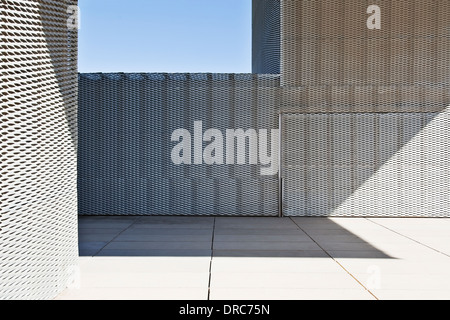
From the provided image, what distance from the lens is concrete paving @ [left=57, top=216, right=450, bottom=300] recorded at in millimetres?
3340

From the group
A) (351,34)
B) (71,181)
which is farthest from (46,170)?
(351,34)

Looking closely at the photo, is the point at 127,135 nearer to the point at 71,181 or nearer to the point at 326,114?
the point at 326,114

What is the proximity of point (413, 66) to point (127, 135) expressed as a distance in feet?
15.4

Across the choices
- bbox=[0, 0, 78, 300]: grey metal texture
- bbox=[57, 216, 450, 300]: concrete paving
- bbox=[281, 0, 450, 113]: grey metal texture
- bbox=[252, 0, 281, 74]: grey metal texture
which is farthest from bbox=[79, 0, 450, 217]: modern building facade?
bbox=[0, 0, 78, 300]: grey metal texture

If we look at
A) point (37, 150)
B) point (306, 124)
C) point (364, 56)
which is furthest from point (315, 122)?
point (37, 150)

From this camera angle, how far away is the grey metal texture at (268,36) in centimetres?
781

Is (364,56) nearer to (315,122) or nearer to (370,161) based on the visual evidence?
(315,122)

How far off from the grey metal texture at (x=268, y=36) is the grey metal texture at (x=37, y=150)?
15.6ft

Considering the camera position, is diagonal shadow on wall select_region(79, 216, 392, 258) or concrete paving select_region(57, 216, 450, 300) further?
diagonal shadow on wall select_region(79, 216, 392, 258)

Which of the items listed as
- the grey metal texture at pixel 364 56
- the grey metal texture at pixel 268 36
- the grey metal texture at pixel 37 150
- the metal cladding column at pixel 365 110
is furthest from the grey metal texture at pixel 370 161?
the grey metal texture at pixel 37 150

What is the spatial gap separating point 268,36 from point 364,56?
171cm

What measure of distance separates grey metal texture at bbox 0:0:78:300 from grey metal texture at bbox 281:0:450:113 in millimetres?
4692

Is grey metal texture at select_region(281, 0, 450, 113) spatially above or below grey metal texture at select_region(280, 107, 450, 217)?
above

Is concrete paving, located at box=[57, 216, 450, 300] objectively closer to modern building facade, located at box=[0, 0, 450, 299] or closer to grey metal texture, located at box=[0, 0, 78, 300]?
grey metal texture, located at box=[0, 0, 78, 300]
